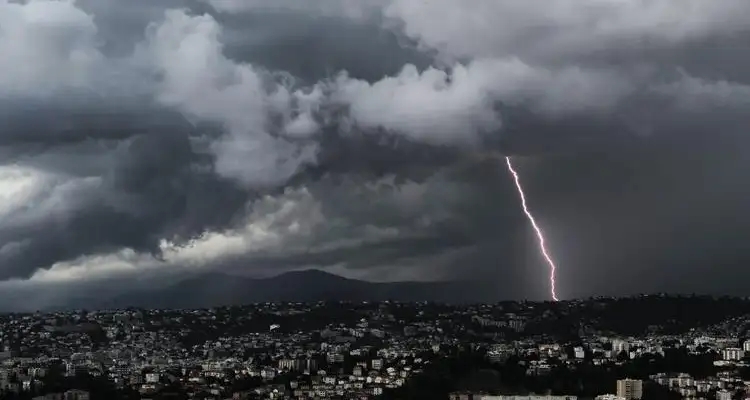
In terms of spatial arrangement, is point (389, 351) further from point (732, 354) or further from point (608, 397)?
point (608, 397)

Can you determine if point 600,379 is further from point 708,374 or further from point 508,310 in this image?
point 508,310

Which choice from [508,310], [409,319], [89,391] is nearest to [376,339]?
[409,319]

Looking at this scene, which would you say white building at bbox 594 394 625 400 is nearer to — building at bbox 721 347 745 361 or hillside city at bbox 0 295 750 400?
hillside city at bbox 0 295 750 400

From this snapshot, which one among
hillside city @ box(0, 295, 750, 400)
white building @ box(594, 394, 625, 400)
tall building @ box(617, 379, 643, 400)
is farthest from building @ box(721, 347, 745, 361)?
white building @ box(594, 394, 625, 400)

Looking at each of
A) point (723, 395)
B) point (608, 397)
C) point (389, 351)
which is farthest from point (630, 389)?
point (389, 351)

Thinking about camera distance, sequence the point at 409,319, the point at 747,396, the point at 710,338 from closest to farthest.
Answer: the point at 747,396, the point at 710,338, the point at 409,319

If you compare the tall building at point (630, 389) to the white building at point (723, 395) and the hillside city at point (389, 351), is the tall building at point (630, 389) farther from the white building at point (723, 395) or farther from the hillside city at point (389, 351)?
the white building at point (723, 395)
